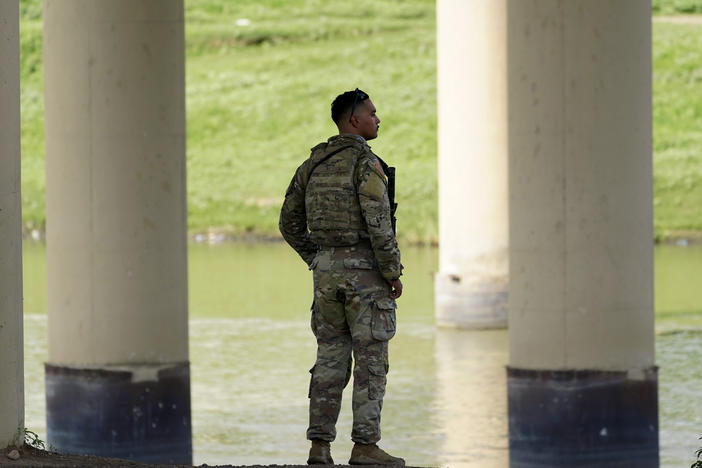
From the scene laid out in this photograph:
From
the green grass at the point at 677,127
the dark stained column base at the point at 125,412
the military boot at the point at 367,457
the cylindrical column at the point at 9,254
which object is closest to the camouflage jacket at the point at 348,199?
the military boot at the point at 367,457

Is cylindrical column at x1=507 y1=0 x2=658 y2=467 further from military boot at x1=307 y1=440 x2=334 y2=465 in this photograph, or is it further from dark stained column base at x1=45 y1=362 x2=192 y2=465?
military boot at x1=307 y1=440 x2=334 y2=465

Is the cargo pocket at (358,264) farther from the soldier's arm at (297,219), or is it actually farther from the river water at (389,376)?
the river water at (389,376)

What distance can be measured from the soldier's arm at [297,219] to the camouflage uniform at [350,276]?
0.05m

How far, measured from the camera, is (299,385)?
18141mm

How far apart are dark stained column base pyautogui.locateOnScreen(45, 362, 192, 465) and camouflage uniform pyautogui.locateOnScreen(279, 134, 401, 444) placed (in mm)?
5251

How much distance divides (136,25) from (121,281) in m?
2.11

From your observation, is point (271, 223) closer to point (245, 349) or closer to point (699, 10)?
point (245, 349)

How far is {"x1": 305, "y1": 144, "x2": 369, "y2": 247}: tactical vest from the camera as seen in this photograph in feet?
30.6

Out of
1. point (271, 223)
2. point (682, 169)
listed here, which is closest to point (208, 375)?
point (271, 223)

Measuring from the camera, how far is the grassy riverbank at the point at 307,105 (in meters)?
45.7

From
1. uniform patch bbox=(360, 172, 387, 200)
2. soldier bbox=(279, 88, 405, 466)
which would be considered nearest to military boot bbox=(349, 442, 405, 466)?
soldier bbox=(279, 88, 405, 466)

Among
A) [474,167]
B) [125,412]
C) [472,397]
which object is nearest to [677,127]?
[474,167]

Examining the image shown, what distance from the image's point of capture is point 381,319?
9.34 meters

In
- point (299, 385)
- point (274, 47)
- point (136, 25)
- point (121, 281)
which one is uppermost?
point (274, 47)
